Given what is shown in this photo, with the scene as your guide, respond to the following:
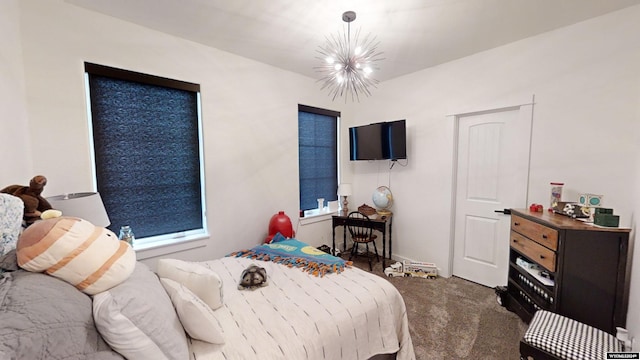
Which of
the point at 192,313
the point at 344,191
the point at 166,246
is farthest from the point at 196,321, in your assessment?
the point at 344,191

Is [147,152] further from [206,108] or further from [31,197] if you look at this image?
[31,197]

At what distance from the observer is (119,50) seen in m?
2.14

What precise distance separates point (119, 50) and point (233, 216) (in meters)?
1.87

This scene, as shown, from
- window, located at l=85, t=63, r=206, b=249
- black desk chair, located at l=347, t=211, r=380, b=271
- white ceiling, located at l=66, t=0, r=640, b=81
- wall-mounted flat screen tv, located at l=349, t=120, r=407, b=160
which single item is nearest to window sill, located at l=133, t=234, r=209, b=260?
window, located at l=85, t=63, r=206, b=249

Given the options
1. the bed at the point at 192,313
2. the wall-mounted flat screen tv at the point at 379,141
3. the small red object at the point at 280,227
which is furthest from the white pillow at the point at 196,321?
the wall-mounted flat screen tv at the point at 379,141

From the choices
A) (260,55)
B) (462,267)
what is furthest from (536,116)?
(260,55)

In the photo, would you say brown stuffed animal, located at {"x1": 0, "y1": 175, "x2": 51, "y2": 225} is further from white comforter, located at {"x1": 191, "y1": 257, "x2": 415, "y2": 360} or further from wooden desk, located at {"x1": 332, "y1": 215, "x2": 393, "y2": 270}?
wooden desk, located at {"x1": 332, "y1": 215, "x2": 393, "y2": 270}

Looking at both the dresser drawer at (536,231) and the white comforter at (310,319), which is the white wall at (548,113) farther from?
the white comforter at (310,319)

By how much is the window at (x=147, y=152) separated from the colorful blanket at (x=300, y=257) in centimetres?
88

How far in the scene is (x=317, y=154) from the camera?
3832 mm

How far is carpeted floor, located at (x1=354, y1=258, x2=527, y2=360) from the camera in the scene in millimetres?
1898

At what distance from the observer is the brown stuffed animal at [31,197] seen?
1245mm

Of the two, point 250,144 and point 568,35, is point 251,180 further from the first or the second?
point 568,35

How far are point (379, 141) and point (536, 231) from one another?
2.04m
